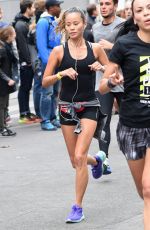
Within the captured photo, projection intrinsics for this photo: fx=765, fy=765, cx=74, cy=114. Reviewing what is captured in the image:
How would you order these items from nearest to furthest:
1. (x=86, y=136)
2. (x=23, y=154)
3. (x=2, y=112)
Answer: (x=86, y=136)
(x=23, y=154)
(x=2, y=112)

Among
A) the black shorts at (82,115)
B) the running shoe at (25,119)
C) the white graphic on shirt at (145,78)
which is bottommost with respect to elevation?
the running shoe at (25,119)

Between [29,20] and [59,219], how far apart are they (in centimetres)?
734

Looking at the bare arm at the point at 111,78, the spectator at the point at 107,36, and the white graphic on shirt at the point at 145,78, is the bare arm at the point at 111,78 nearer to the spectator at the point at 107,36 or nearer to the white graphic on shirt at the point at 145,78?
the white graphic on shirt at the point at 145,78

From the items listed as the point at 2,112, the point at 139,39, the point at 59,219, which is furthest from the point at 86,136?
the point at 2,112

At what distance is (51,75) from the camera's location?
22.4ft

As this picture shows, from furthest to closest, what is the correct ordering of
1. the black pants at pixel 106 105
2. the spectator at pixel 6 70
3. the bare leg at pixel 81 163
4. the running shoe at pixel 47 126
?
the running shoe at pixel 47 126 → the spectator at pixel 6 70 → the black pants at pixel 106 105 → the bare leg at pixel 81 163

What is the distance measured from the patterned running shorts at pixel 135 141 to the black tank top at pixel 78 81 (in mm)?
1496

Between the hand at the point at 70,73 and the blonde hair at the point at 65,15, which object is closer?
the hand at the point at 70,73

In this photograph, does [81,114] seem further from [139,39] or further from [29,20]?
[29,20]

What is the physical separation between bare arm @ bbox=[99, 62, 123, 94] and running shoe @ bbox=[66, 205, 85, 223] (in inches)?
56.5

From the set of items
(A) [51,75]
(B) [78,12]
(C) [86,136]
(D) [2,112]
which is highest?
(B) [78,12]

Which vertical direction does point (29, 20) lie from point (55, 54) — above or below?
below

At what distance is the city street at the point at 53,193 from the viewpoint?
6.48m

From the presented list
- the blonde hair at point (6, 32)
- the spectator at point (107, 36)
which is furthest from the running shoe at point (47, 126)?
the spectator at point (107, 36)
